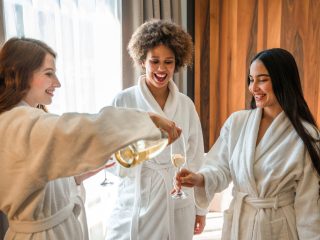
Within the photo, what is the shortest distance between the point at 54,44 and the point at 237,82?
165 centimetres

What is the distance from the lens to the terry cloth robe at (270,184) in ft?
4.08

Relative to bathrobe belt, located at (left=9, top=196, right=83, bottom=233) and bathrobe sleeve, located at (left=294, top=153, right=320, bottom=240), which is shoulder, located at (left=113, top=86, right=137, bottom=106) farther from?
bathrobe sleeve, located at (left=294, top=153, right=320, bottom=240)

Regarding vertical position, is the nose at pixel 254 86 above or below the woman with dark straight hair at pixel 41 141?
above

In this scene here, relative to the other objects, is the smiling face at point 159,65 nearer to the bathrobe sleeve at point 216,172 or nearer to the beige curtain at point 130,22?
the bathrobe sleeve at point 216,172

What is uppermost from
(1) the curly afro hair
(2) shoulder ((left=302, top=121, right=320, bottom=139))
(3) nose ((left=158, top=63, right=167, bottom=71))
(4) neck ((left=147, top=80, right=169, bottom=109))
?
(1) the curly afro hair

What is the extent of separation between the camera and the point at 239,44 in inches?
112

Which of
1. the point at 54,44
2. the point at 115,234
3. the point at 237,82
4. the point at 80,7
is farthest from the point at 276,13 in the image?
the point at 115,234

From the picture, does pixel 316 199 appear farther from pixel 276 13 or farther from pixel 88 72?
pixel 276 13

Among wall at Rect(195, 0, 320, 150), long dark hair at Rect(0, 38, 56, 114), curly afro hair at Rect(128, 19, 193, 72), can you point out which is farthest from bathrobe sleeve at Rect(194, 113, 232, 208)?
wall at Rect(195, 0, 320, 150)

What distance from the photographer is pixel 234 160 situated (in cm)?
140

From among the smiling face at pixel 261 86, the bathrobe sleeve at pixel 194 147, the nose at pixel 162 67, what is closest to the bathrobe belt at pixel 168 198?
the bathrobe sleeve at pixel 194 147

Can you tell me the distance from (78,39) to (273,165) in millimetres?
1391

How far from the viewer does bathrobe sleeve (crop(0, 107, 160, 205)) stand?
80 cm

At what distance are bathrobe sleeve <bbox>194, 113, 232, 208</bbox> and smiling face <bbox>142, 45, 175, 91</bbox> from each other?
18.2 inches
